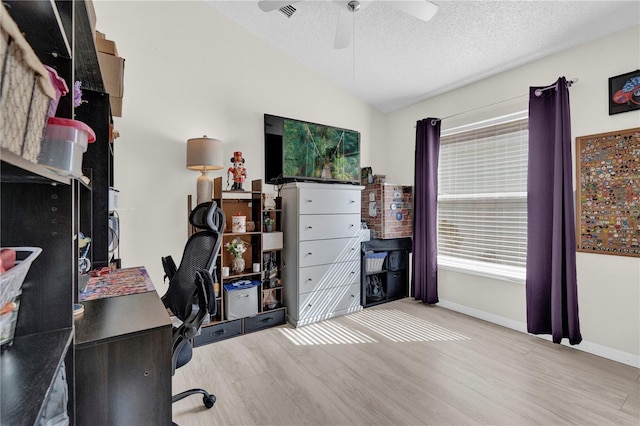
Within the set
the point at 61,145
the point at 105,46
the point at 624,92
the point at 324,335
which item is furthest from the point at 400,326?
the point at 105,46

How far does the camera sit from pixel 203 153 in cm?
263

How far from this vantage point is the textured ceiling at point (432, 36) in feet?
7.30

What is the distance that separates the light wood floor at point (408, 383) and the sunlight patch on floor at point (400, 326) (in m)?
0.09

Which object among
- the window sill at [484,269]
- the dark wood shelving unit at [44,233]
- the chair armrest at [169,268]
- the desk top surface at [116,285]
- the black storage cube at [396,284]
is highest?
the dark wood shelving unit at [44,233]

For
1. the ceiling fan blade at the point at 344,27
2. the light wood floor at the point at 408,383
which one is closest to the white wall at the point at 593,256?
the light wood floor at the point at 408,383

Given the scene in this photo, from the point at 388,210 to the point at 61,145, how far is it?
3.31 metres

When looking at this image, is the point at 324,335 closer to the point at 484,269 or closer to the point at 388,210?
the point at 388,210

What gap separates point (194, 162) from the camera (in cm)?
264

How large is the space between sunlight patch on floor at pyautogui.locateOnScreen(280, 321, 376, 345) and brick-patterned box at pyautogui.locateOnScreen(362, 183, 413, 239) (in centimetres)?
125

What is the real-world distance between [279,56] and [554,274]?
3443 millimetres

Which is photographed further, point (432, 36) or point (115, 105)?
point (432, 36)

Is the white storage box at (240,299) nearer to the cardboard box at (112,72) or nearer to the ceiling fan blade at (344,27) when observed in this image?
the cardboard box at (112,72)

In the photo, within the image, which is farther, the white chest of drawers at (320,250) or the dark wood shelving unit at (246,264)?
the white chest of drawers at (320,250)

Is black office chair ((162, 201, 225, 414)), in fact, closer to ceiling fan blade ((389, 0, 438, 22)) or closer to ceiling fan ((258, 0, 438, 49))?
ceiling fan ((258, 0, 438, 49))
